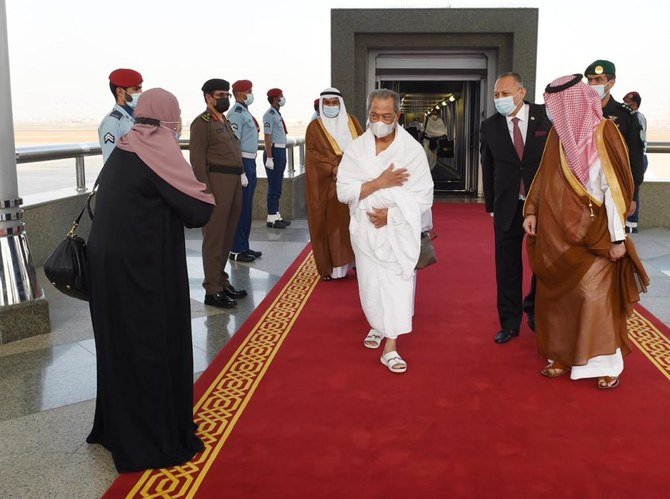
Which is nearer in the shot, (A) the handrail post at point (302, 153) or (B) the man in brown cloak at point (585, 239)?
(B) the man in brown cloak at point (585, 239)

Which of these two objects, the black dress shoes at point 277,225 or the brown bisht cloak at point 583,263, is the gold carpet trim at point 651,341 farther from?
the black dress shoes at point 277,225

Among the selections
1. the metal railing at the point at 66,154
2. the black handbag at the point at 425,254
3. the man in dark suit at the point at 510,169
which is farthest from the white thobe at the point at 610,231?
the metal railing at the point at 66,154

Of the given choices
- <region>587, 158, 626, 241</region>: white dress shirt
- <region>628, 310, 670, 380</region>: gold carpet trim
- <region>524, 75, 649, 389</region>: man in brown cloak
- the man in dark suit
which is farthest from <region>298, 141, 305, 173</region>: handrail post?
<region>587, 158, 626, 241</region>: white dress shirt

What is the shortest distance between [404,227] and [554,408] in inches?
44.0

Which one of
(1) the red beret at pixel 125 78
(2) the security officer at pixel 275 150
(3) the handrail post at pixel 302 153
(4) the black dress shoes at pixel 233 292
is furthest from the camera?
(3) the handrail post at pixel 302 153

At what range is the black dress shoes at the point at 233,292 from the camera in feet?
16.4

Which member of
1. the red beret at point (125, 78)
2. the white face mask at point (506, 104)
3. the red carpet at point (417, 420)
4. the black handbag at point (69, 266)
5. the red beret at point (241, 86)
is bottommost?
the red carpet at point (417, 420)

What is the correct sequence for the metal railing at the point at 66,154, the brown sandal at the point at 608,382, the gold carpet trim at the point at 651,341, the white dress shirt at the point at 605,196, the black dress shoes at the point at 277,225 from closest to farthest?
the white dress shirt at the point at 605,196 < the brown sandal at the point at 608,382 < the gold carpet trim at the point at 651,341 < the metal railing at the point at 66,154 < the black dress shoes at the point at 277,225

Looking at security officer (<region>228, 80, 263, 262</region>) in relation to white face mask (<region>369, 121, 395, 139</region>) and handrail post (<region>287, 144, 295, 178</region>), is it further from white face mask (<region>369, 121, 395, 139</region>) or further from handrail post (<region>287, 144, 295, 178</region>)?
white face mask (<region>369, 121, 395, 139</region>)

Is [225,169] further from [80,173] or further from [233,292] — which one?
[80,173]

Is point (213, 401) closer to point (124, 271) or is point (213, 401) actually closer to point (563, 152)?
point (124, 271)

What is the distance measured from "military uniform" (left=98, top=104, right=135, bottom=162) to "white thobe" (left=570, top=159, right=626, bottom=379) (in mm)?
2899

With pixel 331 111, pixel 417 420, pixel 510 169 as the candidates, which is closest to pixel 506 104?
pixel 510 169

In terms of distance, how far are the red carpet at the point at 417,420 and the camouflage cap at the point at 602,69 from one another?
5.32 ft
